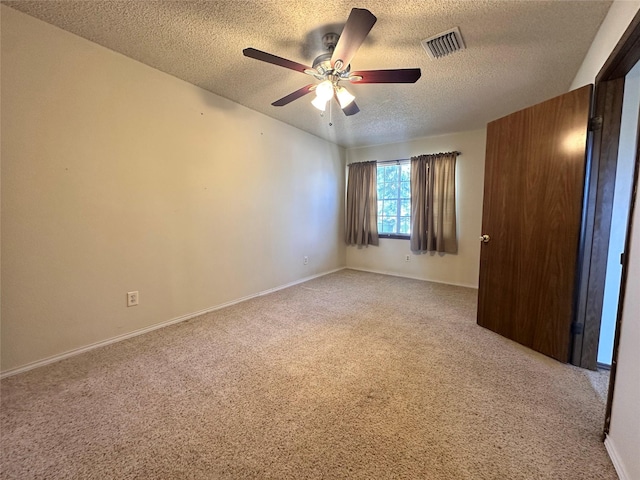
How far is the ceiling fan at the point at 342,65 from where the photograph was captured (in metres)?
1.45

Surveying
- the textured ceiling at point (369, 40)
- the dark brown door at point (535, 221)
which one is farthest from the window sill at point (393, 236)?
the textured ceiling at point (369, 40)

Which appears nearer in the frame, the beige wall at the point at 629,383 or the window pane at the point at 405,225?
the beige wall at the point at 629,383

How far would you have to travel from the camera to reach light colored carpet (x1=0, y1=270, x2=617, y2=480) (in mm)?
1190

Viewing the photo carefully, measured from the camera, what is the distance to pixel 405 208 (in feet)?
15.4

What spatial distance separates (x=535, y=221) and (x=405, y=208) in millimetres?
2587

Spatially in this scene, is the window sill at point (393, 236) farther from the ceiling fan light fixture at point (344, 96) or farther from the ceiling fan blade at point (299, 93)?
the ceiling fan blade at point (299, 93)

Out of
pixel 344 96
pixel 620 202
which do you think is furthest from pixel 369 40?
pixel 620 202

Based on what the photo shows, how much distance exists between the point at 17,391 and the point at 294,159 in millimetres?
3442

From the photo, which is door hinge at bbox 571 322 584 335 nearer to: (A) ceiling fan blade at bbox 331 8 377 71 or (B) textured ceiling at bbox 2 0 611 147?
(B) textured ceiling at bbox 2 0 611 147

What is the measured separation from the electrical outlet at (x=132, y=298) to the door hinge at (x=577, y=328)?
11.3 feet

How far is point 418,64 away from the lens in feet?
7.36

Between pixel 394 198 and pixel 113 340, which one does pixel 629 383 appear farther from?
pixel 394 198

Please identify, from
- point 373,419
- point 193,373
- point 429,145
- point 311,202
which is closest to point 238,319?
point 193,373

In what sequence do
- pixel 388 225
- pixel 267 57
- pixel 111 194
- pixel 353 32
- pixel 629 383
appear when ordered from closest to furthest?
1. pixel 629 383
2. pixel 353 32
3. pixel 267 57
4. pixel 111 194
5. pixel 388 225
